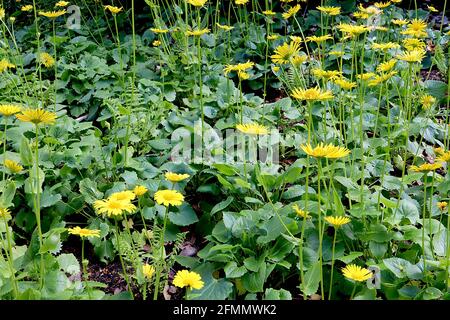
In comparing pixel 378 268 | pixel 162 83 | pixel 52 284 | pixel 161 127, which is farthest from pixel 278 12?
pixel 52 284

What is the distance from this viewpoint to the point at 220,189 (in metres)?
2.13

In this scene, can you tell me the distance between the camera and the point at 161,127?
103 inches

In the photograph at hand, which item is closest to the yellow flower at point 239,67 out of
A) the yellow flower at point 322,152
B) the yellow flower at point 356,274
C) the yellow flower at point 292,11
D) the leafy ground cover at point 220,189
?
the leafy ground cover at point 220,189

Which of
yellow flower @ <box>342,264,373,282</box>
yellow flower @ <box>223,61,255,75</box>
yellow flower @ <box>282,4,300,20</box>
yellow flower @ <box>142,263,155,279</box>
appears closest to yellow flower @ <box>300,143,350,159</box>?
yellow flower @ <box>342,264,373,282</box>

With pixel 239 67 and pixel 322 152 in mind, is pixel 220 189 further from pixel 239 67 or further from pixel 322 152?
pixel 322 152

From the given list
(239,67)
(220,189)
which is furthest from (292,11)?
(220,189)

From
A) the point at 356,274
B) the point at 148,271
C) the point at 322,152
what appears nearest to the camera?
the point at 322,152

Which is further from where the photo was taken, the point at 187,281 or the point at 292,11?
the point at 292,11

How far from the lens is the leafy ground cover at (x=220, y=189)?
5.12 ft

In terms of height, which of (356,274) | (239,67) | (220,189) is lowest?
(220,189)

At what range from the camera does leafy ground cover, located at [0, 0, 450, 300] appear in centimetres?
156

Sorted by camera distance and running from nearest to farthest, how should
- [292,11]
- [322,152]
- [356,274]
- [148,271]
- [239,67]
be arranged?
[322,152] → [356,274] → [148,271] → [239,67] → [292,11]

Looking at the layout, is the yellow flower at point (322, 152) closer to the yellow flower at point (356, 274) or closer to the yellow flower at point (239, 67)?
the yellow flower at point (356, 274)

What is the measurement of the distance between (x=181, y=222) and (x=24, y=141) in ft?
2.22
